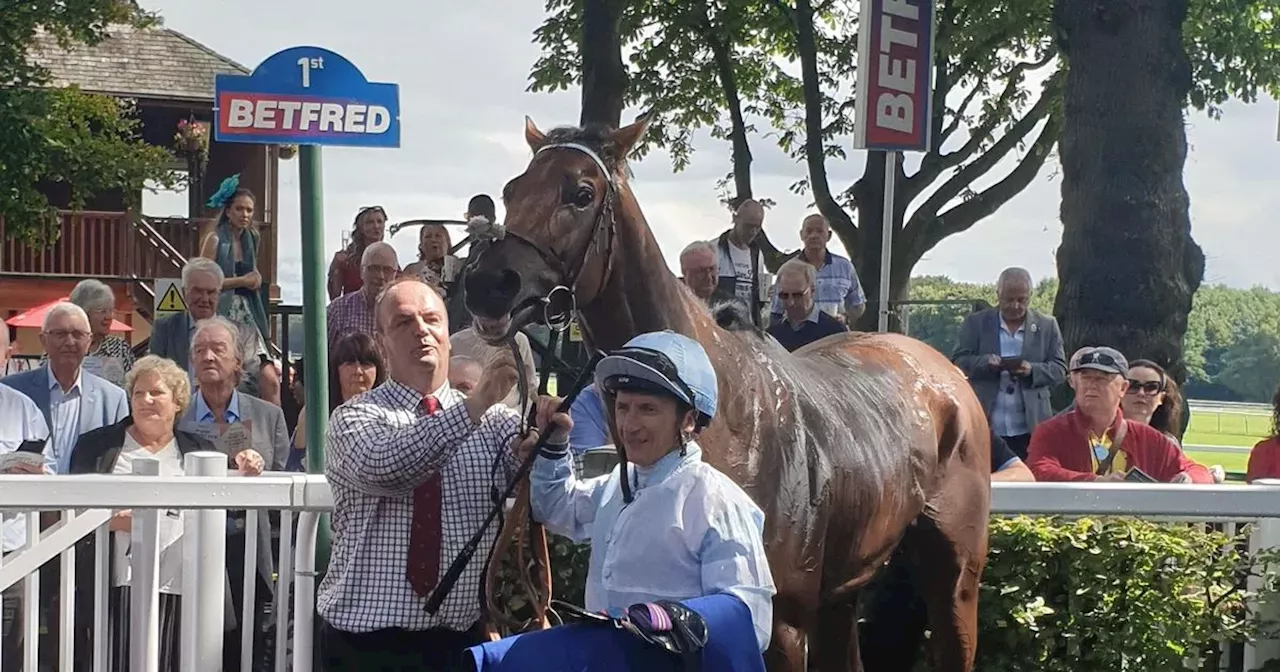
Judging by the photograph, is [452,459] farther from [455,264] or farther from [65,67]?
[65,67]

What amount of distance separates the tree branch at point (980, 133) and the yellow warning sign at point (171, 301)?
50.4ft

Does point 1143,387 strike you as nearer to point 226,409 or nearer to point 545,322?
point 545,322

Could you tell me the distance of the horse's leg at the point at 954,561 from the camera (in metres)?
4.29

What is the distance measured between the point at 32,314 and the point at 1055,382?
16.5 metres

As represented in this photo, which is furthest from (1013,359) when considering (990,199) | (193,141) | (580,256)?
(193,141)

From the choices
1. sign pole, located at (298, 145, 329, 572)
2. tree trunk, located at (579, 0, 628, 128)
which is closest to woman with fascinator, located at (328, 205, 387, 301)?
sign pole, located at (298, 145, 329, 572)

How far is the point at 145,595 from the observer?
400 cm

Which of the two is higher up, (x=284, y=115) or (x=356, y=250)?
(x=284, y=115)

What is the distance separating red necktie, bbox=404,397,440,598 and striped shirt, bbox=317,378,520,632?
1 centimetres

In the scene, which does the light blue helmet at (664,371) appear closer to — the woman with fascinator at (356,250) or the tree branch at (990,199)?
the woman with fascinator at (356,250)

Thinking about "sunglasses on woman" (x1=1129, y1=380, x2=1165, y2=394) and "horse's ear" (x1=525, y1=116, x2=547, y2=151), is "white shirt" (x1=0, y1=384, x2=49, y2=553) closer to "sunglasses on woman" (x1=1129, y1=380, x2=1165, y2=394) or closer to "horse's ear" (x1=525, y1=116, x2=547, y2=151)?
"horse's ear" (x1=525, y1=116, x2=547, y2=151)

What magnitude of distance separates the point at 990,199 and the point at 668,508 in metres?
20.8

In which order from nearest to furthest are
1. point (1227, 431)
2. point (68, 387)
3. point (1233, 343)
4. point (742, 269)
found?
point (68, 387) < point (742, 269) < point (1233, 343) < point (1227, 431)

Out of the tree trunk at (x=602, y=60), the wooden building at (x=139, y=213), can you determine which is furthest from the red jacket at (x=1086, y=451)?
the wooden building at (x=139, y=213)
